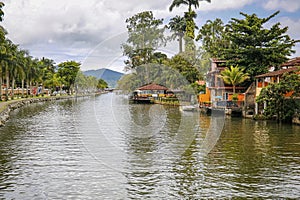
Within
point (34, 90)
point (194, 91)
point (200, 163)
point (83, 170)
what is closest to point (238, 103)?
point (194, 91)

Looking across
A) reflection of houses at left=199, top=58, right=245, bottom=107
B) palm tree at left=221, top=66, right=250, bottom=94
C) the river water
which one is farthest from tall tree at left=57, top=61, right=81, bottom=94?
the river water

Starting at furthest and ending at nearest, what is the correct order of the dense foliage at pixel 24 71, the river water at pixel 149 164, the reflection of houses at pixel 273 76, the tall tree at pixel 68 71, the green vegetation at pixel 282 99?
the tall tree at pixel 68 71 < the dense foliage at pixel 24 71 < the reflection of houses at pixel 273 76 < the green vegetation at pixel 282 99 < the river water at pixel 149 164

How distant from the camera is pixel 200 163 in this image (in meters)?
17.8

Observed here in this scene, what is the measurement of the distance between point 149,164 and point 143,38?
235 feet

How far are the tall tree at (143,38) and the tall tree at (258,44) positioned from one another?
41.0m

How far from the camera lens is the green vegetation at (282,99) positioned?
110ft

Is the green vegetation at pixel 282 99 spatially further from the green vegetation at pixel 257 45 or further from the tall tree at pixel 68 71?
the tall tree at pixel 68 71

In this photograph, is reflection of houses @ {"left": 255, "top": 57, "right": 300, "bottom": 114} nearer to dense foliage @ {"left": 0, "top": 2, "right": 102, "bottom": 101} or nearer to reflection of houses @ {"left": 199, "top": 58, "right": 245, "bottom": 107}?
reflection of houses @ {"left": 199, "top": 58, "right": 245, "bottom": 107}

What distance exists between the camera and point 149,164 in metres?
17.6

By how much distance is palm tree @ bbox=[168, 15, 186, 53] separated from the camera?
3105 inches

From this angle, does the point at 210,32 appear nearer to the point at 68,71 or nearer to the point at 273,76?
the point at 273,76

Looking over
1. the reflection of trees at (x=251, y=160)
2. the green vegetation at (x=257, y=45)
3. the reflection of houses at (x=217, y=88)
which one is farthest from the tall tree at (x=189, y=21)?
the reflection of trees at (x=251, y=160)

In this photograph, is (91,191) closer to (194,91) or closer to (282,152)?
(282,152)

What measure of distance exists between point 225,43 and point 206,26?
6907 millimetres
